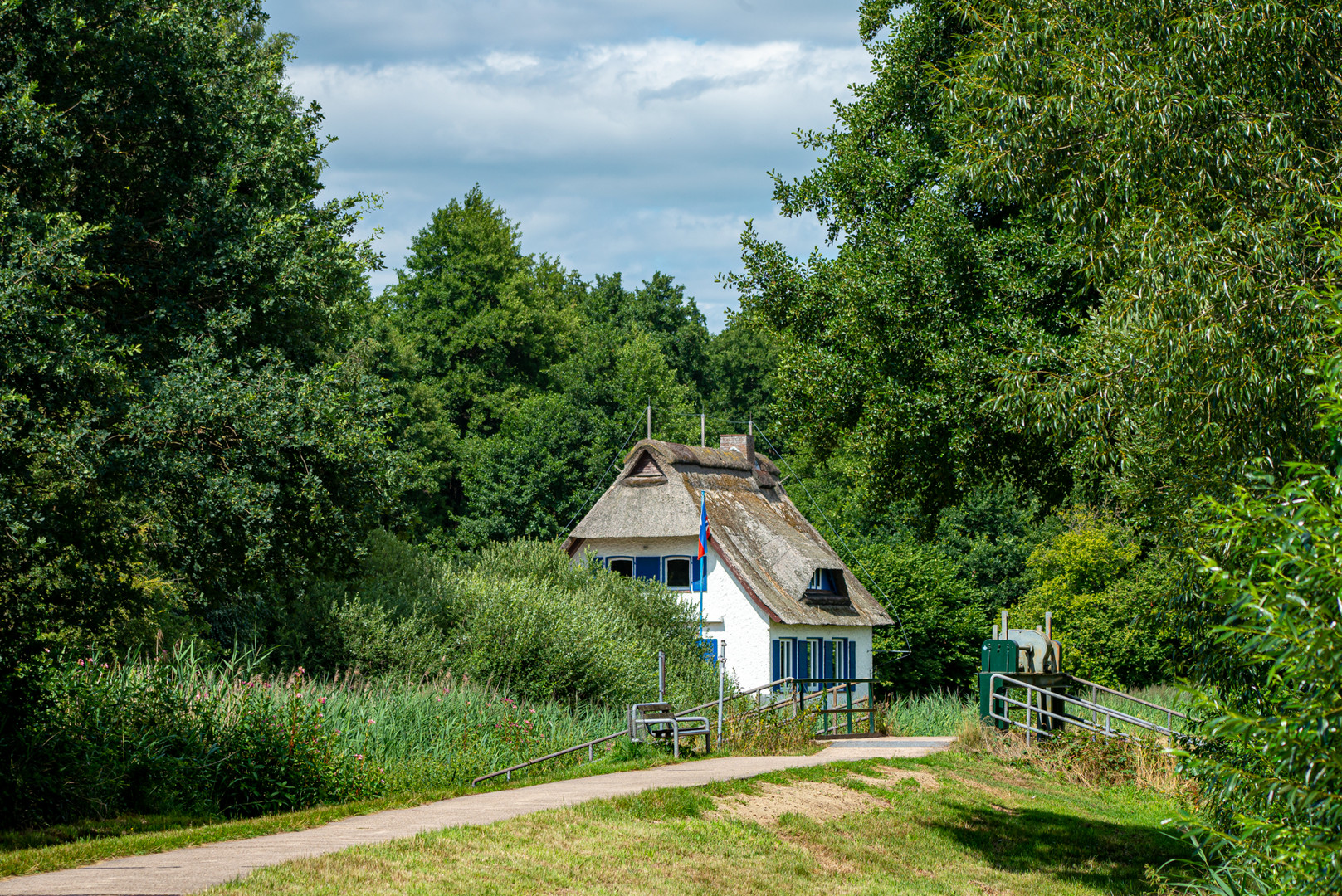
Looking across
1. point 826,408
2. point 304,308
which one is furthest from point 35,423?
point 826,408

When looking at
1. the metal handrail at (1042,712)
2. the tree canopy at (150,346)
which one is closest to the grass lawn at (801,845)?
the metal handrail at (1042,712)

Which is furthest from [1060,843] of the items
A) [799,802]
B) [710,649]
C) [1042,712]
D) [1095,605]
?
[1095,605]

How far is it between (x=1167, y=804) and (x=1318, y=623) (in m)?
12.8

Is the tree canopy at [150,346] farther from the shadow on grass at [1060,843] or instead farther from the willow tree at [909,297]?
the shadow on grass at [1060,843]

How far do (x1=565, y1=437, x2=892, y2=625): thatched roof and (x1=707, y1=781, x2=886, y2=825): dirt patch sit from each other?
70.1ft

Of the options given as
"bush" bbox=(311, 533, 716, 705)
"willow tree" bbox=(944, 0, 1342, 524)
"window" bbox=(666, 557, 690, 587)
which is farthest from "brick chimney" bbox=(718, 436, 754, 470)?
"willow tree" bbox=(944, 0, 1342, 524)

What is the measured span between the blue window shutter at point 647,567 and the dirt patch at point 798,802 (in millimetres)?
24487

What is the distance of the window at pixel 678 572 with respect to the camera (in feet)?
128

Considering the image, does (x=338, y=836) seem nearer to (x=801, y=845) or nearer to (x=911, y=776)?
(x=801, y=845)

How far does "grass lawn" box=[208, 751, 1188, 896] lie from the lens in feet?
28.5

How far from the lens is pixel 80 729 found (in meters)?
11.8

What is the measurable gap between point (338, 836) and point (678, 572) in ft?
97.1

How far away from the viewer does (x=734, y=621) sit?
37.2m

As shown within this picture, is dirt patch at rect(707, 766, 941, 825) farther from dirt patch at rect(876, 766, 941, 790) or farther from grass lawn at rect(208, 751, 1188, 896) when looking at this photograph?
dirt patch at rect(876, 766, 941, 790)
